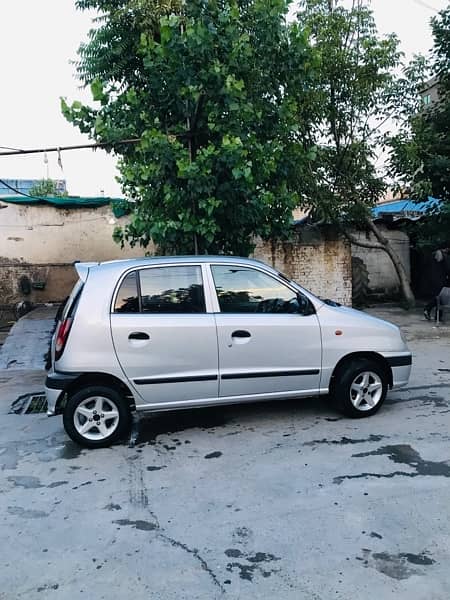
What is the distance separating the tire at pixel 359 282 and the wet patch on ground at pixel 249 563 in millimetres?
11313

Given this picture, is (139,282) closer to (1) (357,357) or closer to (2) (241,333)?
(2) (241,333)

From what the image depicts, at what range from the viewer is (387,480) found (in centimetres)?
355

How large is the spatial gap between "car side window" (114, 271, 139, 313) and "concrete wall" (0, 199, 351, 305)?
766 centimetres

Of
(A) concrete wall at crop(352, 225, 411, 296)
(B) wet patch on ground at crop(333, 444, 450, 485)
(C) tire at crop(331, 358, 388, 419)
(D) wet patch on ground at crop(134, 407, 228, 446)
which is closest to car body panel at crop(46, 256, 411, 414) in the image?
(C) tire at crop(331, 358, 388, 419)

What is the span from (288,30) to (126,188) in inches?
134

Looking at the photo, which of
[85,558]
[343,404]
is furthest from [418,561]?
[343,404]

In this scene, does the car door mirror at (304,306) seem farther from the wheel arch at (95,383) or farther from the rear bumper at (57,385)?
the rear bumper at (57,385)

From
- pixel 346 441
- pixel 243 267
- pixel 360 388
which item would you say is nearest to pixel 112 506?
pixel 346 441

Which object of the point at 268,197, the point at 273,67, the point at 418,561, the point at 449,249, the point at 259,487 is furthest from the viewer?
the point at 449,249

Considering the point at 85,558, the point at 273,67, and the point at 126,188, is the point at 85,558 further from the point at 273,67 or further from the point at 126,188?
the point at 273,67

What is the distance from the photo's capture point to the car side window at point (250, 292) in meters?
4.62

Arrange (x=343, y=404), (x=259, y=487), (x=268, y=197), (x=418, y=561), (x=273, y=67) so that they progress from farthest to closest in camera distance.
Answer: (x=273, y=67) → (x=268, y=197) → (x=343, y=404) → (x=259, y=487) → (x=418, y=561)

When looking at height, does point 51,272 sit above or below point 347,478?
above

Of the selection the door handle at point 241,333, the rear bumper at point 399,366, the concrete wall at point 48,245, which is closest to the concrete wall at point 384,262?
the concrete wall at point 48,245
